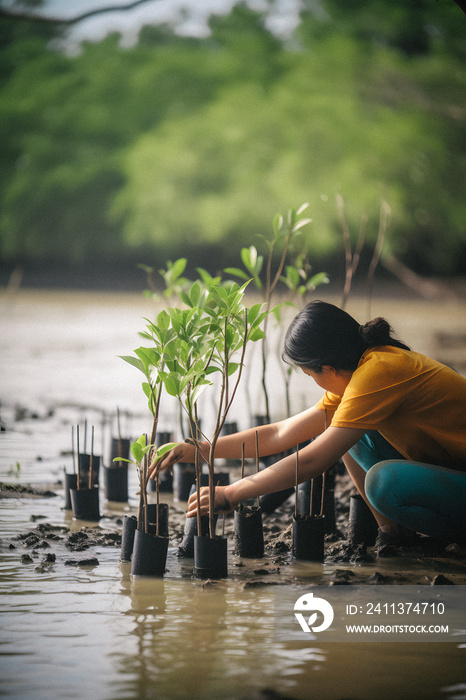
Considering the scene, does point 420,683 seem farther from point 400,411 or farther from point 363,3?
point 363,3

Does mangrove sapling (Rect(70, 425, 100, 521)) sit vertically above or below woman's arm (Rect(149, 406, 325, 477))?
below

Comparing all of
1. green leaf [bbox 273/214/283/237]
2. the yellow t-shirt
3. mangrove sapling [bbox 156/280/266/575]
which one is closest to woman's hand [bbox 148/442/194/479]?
mangrove sapling [bbox 156/280/266/575]

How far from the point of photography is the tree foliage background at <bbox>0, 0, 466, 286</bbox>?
16344mm

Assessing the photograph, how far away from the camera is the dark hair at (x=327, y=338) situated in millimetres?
2027

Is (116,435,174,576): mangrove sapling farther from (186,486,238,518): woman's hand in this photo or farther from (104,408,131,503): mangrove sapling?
(104,408,131,503): mangrove sapling

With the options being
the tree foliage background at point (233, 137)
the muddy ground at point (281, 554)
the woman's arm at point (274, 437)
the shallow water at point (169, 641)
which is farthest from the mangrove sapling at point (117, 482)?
the tree foliage background at point (233, 137)

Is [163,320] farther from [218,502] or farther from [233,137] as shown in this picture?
[233,137]

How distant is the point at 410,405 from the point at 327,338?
0.97ft

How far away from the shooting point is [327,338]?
203 centimetres

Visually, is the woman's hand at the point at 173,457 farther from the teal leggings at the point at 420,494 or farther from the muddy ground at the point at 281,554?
the teal leggings at the point at 420,494

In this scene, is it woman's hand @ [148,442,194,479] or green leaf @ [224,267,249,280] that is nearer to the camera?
woman's hand @ [148,442,194,479]

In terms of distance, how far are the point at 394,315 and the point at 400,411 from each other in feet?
33.3

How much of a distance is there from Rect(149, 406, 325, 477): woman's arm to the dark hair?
28 centimetres

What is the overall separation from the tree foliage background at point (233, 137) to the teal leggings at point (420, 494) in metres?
13.8
